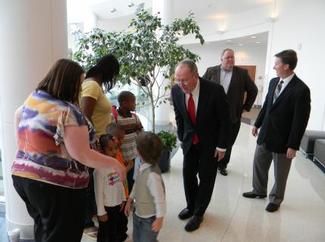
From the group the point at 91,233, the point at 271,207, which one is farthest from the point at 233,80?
the point at 91,233

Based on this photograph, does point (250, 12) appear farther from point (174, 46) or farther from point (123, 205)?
point (123, 205)

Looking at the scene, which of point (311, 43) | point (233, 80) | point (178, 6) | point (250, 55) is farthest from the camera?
point (250, 55)

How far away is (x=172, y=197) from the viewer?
318 cm

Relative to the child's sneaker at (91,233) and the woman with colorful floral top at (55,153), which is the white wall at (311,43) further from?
the woman with colorful floral top at (55,153)

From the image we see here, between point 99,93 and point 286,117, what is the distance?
5.91 feet

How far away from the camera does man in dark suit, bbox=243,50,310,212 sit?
8.46 ft

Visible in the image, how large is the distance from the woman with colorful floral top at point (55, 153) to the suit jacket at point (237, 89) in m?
2.46

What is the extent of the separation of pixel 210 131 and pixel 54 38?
144 centimetres

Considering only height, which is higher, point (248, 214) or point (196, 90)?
point (196, 90)

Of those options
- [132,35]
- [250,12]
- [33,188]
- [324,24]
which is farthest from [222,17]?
[33,188]

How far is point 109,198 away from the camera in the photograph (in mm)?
1988

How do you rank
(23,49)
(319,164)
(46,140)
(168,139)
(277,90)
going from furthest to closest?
(319,164), (168,139), (277,90), (23,49), (46,140)

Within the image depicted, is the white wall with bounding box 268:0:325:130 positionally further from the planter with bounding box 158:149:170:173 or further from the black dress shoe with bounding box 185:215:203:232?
the black dress shoe with bounding box 185:215:203:232

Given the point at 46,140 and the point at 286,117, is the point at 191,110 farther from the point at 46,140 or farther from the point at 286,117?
the point at 46,140
